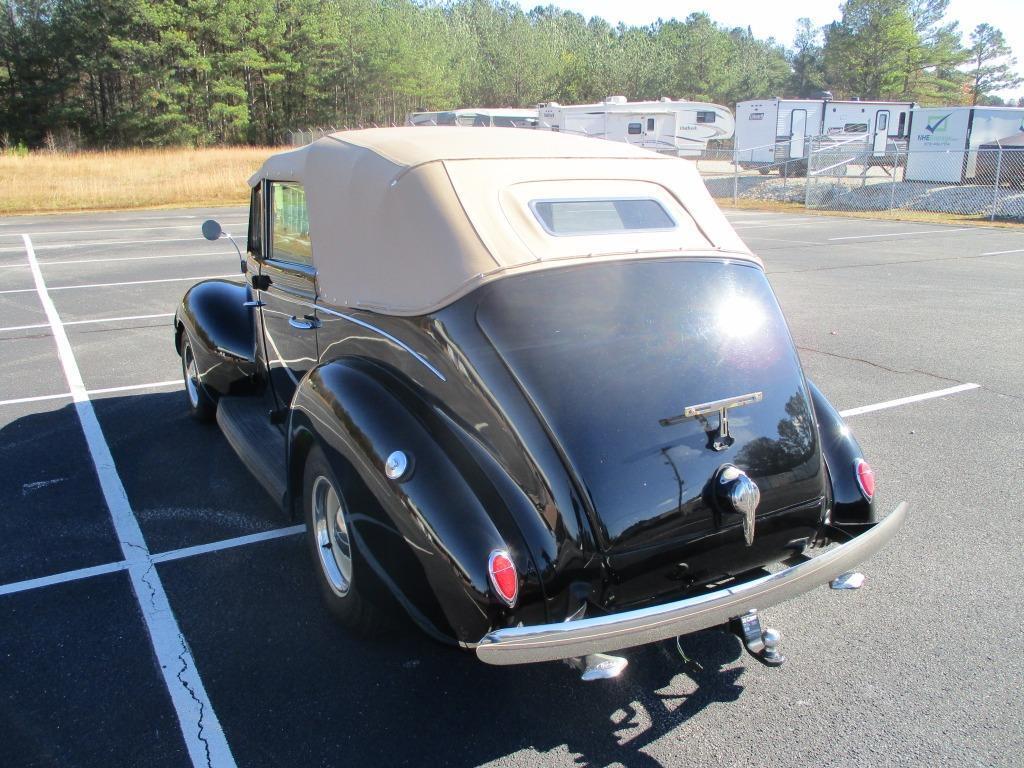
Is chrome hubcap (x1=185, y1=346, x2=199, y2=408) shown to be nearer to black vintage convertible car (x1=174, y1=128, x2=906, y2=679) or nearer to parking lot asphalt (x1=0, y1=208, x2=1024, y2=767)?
parking lot asphalt (x1=0, y1=208, x2=1024, y2=767)

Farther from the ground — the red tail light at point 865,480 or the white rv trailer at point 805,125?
the white rv trailer at point 805,125

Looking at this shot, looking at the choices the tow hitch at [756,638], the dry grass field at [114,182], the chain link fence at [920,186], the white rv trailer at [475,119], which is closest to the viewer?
the tow hitch at [756,638]

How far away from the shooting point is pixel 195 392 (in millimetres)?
5566

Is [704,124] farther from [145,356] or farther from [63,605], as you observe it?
[63,605]

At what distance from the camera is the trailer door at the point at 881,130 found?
34.1 m

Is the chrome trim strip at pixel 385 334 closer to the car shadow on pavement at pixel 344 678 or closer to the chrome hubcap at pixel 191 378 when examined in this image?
the car shadow on pavement at pixel 344 678

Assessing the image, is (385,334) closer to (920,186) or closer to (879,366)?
(879,366)

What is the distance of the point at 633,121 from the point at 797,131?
23.4 ft

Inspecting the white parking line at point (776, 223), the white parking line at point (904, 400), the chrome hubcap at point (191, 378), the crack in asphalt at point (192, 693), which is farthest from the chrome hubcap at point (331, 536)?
the white parking line at point (776, 223)

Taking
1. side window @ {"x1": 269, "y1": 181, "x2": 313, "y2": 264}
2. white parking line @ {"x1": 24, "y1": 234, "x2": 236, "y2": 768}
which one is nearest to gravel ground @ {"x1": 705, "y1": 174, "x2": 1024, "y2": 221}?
side window @ {"x1": 269, "y1": 181, "x2": 313, "y2": 264}

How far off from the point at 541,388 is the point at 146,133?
54856mm

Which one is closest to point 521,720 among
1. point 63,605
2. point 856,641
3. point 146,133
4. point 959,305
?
point 856,641

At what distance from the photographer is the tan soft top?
304 centimetres

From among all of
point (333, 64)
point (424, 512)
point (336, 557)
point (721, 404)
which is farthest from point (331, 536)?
point (333, 64)
